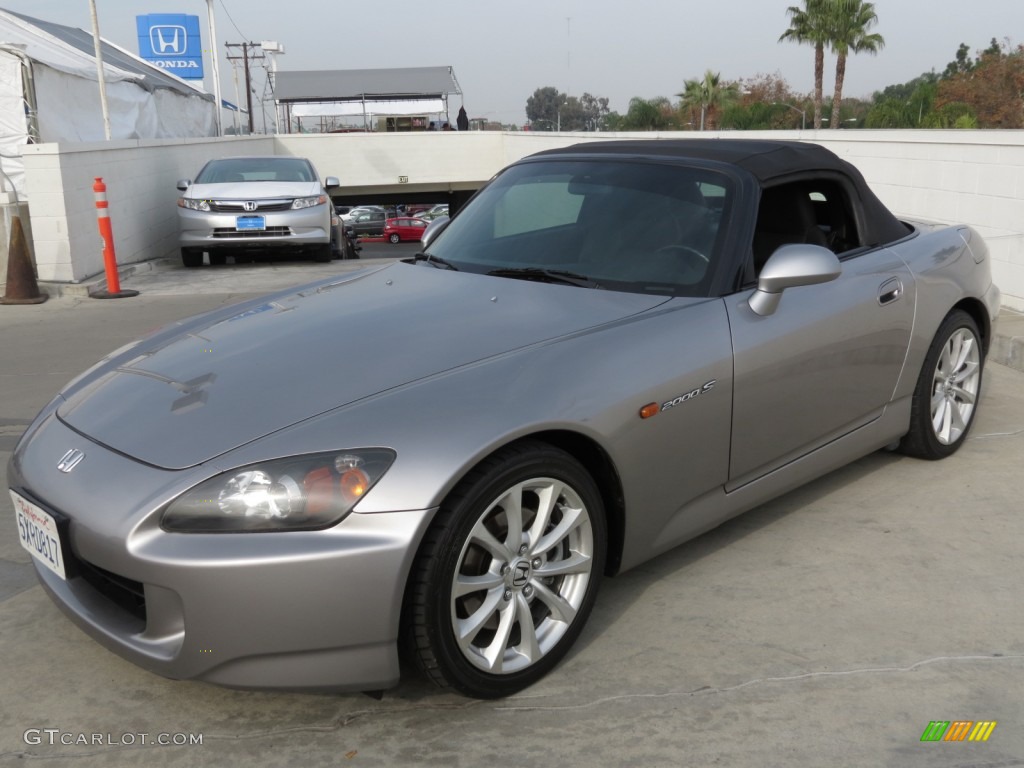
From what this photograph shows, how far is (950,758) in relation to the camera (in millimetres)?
2492

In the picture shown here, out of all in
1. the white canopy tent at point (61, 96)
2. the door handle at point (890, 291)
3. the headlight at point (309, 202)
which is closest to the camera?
the door handle at point (890, 291)

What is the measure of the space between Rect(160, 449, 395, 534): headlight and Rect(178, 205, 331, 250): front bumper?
10434 mm

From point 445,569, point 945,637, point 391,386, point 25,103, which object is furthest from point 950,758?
point 25,103

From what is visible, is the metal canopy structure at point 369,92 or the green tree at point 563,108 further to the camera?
the green tree at point 563,108

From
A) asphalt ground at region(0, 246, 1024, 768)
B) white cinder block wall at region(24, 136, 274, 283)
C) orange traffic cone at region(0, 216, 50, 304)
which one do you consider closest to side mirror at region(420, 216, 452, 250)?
asphalt ground at region(0, 246, 1024, 768)

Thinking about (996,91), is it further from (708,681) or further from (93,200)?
(708,681)

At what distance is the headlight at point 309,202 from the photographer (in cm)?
1260

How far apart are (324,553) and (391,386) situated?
0.55 meters

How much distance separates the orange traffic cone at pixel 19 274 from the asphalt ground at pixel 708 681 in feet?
20.5

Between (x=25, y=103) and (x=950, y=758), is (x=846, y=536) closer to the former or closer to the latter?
(x=950, y=758)

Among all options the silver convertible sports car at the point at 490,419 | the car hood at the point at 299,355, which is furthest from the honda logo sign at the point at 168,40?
the car hood at the point at 299,355

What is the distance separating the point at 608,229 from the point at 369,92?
57541 mm

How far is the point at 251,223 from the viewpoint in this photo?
1240cm

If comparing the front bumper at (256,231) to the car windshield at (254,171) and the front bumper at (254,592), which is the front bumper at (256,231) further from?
the front bumper at (254,592)
